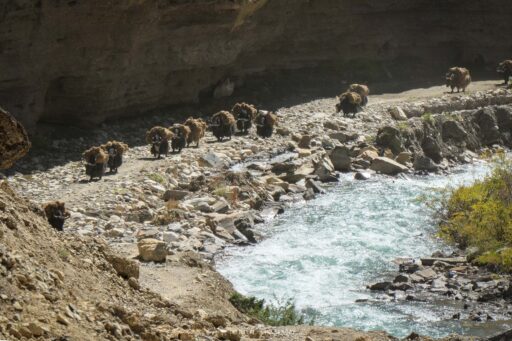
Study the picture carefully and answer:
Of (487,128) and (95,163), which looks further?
(487,128)

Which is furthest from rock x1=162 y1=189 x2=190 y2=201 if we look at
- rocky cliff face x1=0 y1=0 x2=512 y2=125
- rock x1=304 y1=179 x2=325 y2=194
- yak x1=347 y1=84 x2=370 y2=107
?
yak x1=347 y1=84 x2=370 y2=107

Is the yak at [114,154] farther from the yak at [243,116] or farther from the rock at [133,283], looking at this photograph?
the rock at [133,283]

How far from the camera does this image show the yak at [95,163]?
2578cm

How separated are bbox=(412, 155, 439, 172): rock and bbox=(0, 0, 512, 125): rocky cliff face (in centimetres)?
806

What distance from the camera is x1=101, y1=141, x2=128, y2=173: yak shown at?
26.8 meters

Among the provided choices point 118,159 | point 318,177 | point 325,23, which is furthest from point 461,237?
point 325,23

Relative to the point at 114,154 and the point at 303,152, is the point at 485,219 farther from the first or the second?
the point at 114,154

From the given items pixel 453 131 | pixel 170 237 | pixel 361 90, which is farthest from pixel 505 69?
pixel 170 237

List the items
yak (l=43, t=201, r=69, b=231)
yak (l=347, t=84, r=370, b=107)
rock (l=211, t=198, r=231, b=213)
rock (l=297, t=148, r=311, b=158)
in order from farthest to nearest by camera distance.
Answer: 1. yak (l=347, t=84, r=370, b=107)
2. rock (l=297, t=148, r=311, b=158)
3. rock (l=211, t=198, r=231, b=213)
4. yak (l=43, t=201, r=69, b=231)

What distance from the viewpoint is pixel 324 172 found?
29.9 metres

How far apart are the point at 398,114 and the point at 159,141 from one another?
10635 mm

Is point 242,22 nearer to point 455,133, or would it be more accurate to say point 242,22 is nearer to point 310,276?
point 455,133

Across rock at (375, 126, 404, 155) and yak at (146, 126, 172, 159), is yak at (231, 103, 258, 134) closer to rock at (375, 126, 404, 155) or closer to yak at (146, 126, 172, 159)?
rock at (375, 126, 404, 155)

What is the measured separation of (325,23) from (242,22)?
6.66 meters
